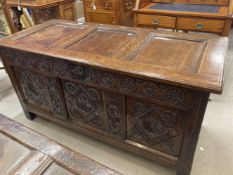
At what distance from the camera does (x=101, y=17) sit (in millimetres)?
2609

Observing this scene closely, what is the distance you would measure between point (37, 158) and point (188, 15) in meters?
1.64

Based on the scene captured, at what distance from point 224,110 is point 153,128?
1.00 m

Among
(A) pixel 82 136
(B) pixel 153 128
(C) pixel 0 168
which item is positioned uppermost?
(C) pixel 0 168

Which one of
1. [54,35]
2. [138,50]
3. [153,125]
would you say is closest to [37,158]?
[153,125]

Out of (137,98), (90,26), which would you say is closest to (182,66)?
(137,98)

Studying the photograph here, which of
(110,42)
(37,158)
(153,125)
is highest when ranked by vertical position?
(110,42)

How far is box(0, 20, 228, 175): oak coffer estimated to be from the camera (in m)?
0.92

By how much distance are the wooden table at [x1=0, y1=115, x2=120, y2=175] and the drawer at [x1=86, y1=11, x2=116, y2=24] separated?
199 cm

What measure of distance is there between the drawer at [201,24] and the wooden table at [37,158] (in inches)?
60.0

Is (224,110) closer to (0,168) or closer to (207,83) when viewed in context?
(207,83)

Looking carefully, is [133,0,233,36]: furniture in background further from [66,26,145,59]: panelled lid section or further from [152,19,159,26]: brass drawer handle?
[66,26,145,59]: panelled lid section

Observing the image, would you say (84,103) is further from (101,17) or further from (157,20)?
(101,17)

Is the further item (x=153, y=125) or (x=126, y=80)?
(x=153, y=125)

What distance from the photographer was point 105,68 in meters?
0.99
